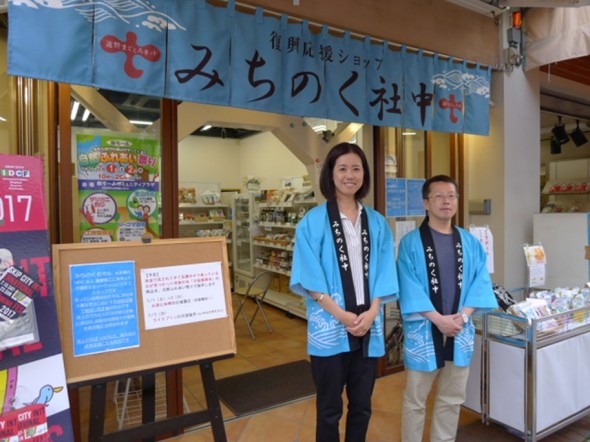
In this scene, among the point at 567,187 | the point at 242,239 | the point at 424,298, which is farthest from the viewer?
the point at 242,239

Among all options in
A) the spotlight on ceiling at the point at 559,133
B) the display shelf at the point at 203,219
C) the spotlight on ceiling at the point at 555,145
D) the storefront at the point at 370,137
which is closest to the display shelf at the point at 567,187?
the spotlight on ceiling at the point at 555,145

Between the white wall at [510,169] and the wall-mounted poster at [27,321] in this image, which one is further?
the white wall at [510,169]

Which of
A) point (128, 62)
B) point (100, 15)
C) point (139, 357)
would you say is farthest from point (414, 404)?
point (100, 15)

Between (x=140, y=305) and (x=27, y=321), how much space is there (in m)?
0.42

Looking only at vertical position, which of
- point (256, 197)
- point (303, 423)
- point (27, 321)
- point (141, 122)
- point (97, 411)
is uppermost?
point (141, 122)

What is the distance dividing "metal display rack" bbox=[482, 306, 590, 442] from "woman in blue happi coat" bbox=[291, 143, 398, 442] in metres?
0.94

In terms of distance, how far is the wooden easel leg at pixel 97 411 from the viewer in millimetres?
1671

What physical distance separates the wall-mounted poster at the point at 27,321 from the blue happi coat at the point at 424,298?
1.68 metres

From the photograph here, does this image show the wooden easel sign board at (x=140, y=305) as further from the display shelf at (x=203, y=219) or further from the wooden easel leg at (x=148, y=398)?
the display shelf at (x=203, y=219)

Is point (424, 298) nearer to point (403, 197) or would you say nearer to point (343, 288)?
point (343, 288)

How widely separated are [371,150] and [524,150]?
5.22ft

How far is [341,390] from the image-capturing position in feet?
6.77

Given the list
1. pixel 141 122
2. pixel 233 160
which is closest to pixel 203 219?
pixel 233 160

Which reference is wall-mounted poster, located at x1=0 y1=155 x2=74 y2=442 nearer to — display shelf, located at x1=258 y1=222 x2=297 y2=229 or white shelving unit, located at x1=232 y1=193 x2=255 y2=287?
display shelf, located at x1=258 y1=222 x2=297 y2=229
